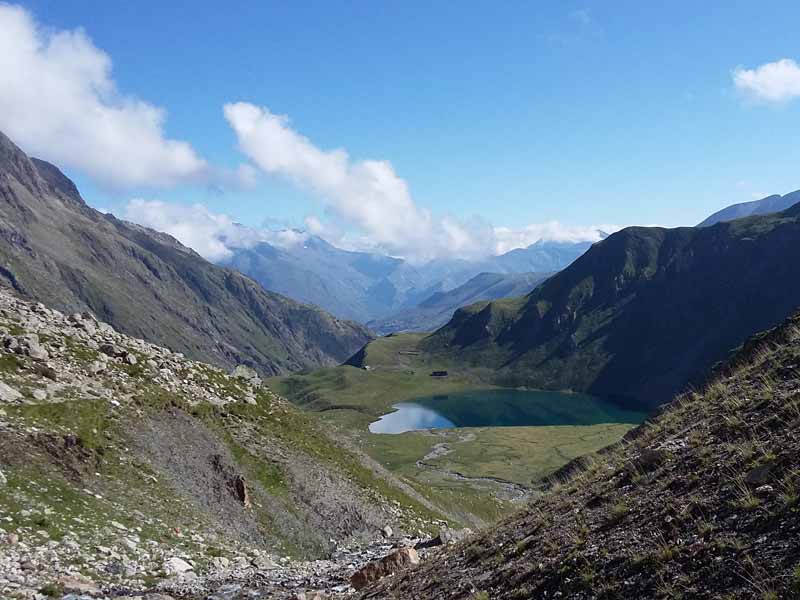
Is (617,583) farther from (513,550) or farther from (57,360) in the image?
(57,360)

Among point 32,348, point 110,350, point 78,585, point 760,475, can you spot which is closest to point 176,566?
point 78,585

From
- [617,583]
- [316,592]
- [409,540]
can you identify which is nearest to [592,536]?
[617,583]

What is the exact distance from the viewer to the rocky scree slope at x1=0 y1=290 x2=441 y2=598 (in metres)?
18.3

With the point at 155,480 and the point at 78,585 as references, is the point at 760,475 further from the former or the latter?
the point at 155,480

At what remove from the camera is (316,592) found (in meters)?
17.2

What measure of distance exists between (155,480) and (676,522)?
68.4 feet

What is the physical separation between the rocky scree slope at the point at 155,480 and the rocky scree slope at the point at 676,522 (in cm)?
731

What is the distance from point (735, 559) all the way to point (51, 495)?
20.6m

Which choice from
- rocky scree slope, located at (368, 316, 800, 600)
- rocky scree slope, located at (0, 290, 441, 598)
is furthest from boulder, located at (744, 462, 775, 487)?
rocky scree slope, located at (0, 290, 441, 598)

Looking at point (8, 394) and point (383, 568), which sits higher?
point (8, 394)

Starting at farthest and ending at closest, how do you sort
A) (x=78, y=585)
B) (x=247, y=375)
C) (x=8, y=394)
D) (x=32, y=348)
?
1. (x=247, y=375)
2. (x=32, y=348)
3. (x=8, y=394)
4. (x=78, y=585)

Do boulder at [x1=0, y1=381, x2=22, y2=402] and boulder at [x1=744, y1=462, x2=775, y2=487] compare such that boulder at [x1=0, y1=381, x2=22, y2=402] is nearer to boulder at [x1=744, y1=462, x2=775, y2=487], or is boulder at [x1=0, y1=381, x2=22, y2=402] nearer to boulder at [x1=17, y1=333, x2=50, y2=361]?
boulder at [x1=17, y1=333, x2=50, y2=361]

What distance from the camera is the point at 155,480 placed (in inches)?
957

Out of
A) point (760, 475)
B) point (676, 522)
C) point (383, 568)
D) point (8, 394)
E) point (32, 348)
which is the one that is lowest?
point (383, 568)
